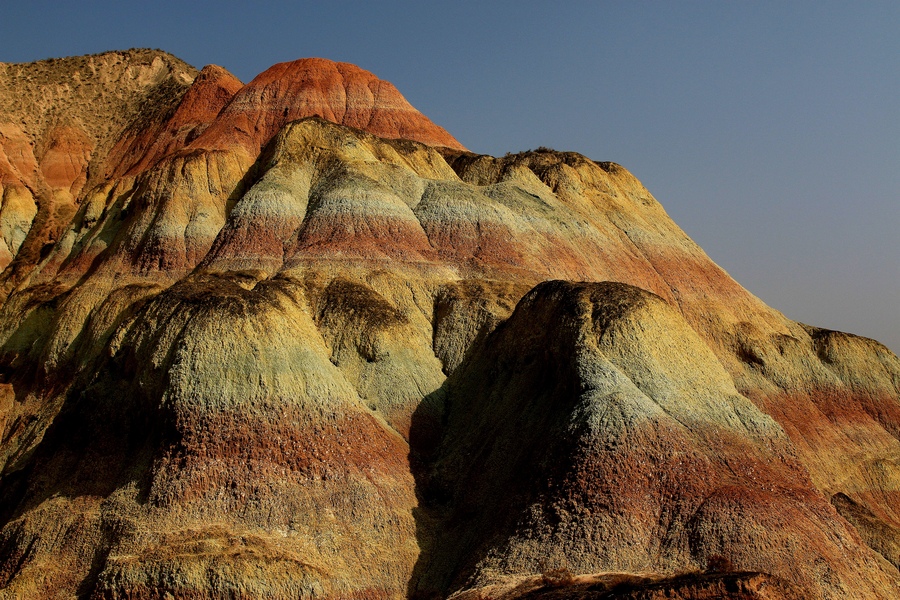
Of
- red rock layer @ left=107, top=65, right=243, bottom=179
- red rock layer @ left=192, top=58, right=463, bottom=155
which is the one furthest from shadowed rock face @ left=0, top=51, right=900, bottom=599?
red rock layer @ left=192, top=58, right=463, bottom=155

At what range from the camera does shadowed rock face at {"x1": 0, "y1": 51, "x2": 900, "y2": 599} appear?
85.0ft

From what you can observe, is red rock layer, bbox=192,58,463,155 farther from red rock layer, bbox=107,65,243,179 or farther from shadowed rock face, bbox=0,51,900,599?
shadowed rock face, bbox=0,51,900,599

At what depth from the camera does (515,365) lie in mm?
33531

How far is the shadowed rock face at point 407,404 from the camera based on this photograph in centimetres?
2591

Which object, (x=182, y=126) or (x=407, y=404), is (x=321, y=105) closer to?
(x=182, y=126)

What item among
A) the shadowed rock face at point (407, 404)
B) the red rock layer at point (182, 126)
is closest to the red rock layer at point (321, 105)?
the red rock layer at point (182, 126)

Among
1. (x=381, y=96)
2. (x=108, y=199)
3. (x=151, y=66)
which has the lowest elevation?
(x=108, y=199)

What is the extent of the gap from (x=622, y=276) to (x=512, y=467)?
20.1m

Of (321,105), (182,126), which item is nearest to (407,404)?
(321,105)

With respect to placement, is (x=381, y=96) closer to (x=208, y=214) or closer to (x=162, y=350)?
(x=208, y=214)

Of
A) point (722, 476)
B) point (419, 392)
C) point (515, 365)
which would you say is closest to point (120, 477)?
point (419, 392)

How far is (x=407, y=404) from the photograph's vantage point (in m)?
34.2

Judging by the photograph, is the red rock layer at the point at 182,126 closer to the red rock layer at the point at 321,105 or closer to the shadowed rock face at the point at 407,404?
the red rock layer at the point at 321,105

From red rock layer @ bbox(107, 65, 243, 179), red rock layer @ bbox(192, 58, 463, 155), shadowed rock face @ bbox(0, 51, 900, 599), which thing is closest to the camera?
shadowed rock face @ bbox(0, 51, 900, 599)
